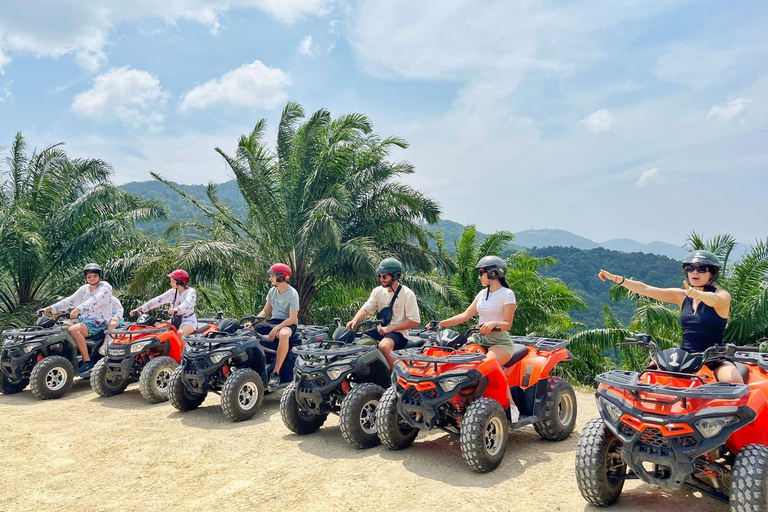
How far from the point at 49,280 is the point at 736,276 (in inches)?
676

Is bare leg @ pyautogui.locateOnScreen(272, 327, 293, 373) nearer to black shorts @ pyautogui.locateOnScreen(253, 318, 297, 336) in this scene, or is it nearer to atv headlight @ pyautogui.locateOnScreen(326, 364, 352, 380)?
black shorts @ pyautogui.locateOnScreen(253, 318, 297, 336)

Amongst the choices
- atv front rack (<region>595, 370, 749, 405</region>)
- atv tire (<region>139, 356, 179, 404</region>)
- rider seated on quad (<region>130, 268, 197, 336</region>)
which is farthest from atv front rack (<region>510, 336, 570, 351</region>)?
rider seated on quad (<region>130, 268, 197, 336</region>)

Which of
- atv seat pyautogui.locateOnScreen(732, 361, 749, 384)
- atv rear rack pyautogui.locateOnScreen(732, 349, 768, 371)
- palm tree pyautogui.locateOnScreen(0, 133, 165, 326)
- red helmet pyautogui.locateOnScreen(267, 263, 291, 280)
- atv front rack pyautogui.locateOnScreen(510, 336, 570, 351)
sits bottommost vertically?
atv seat pyautogui.locateOnScreen(732, 361, 749, 384)

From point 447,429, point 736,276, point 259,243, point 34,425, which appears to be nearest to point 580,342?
point 736,276

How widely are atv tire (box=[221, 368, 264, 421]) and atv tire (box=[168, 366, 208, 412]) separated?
2.21ft

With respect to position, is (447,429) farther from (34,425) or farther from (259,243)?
(259,243)

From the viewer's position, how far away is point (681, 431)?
3.68m

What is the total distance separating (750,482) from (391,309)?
12.8 ft

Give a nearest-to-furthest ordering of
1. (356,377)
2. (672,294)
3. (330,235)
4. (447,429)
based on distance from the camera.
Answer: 1. (672,294)
2. (447,429)
3. (356,377)
4. (330,235)

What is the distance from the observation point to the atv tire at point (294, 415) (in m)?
6.41

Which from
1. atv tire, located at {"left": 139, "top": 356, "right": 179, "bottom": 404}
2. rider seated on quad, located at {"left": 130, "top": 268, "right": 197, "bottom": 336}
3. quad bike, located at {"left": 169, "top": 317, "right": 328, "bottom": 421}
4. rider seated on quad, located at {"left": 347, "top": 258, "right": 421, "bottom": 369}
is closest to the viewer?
rider seated on quad, located at {"left": 347, "top": 258, "right": 421, "bottom": 369}

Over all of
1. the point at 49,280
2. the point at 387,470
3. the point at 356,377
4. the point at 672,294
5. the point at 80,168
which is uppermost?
the point at 80,168

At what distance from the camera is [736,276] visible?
45.5ft

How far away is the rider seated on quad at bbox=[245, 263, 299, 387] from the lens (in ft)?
26.1
